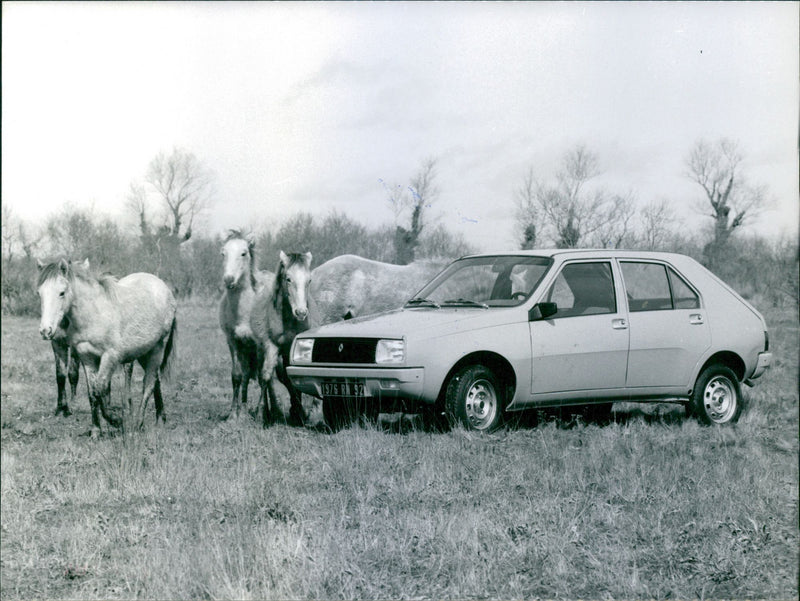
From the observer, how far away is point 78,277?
9617 mm

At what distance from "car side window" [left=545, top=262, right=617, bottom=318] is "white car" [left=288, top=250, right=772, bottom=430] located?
0.5 inches

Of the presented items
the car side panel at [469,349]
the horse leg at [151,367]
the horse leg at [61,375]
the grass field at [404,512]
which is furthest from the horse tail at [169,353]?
the car side panel at [469,349]

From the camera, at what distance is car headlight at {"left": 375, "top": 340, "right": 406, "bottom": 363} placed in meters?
A: 8.12

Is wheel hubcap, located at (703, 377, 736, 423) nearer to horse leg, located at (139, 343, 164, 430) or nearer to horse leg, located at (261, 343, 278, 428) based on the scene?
horse leg, located at (261, 343, 278, 428)

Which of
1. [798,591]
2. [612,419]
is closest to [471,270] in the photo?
[612,419]

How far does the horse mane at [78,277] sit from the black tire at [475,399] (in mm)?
4329

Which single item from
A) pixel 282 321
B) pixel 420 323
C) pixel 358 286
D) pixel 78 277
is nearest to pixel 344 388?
pixel 420 323

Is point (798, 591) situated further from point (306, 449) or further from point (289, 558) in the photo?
point (306, 449)

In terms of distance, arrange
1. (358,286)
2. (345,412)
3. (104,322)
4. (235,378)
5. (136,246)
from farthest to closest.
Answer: (136,246)
(358,286)
(235,378)
(104,322)
(345,412)

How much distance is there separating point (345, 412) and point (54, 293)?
3.27 meters

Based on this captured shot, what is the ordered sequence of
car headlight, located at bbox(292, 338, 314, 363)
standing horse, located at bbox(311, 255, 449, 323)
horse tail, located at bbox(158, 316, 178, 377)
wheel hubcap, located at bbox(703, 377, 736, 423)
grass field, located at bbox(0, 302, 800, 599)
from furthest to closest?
1. standing horse, located at bbox(311, 255, 449, 323)
2. horse tail, located at bbox(158, 316, 178, 377)
3. wheel hubcap, located at bbox(703, 377, 736, 423)
4. car headlight, located at bbox(292, 338, 314, 363)
5. grass field, located at bbox(0, 302, 800, 599)

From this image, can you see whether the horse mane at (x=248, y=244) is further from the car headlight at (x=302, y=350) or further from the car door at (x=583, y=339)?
the car door at (x=583, y=339)

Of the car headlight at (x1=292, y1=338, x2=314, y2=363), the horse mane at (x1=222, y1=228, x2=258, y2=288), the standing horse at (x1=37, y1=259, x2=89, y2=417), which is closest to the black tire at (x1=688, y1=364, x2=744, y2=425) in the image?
the car headlight at (x1=292, y1=338, x2=314, y2=363)

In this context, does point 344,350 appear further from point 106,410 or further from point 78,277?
point 78,277
